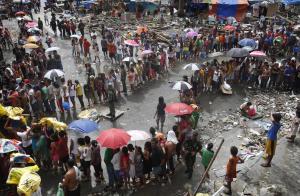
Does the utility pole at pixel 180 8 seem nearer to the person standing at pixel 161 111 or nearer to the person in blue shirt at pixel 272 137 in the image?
the person standing at pixel 161 111

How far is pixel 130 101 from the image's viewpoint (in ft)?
51.1

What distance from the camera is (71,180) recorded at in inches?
315

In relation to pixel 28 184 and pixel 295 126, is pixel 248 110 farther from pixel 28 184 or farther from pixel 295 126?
pixel 28 184

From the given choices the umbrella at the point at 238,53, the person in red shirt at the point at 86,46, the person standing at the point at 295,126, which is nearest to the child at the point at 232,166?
the person standing at the point at 295,126

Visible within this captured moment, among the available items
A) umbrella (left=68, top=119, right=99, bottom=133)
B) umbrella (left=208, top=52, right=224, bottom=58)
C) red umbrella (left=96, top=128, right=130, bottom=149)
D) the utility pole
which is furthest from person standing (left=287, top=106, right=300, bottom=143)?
the utility pole

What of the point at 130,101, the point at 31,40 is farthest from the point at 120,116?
the point at 31,40

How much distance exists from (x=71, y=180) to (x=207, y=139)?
20.1 feet

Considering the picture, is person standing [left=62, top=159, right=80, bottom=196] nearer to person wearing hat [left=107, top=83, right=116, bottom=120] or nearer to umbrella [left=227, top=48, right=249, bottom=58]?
person wearing hat [left=107, top=83, right=116, bottom=120]

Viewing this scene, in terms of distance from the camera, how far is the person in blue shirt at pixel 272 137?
9.75 m

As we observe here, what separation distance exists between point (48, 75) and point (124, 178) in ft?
21.2

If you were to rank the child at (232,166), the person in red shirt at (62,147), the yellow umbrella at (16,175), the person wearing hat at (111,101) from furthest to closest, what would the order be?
1. the person wearing hat at (111,101)
2. the person in red shirt at (62,147)
3. the child at (232,166)
4. the yellow umbrella at (16,175)

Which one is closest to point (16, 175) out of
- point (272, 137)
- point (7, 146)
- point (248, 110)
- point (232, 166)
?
point (7, 146)

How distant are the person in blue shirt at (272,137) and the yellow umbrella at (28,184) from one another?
254 inches

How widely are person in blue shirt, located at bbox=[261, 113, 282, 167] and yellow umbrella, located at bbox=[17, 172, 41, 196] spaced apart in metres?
6.44
